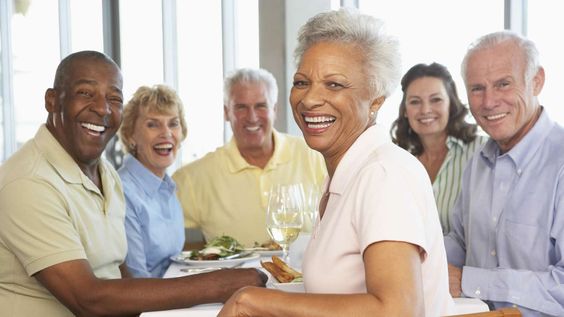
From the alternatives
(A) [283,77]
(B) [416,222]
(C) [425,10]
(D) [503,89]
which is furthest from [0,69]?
(B) [416,222]

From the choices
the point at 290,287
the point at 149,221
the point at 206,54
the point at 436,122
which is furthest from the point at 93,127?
the point at 206,54

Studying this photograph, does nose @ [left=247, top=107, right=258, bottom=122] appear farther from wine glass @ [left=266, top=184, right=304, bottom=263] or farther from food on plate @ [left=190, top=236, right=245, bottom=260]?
wine glass @ [left=266, top=184, right=304, bottom=263]

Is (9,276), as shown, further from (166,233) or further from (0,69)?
(0,69)

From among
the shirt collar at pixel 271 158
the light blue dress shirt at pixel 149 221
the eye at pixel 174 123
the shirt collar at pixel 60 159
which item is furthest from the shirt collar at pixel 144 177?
the shirt collar at pixel 60 159

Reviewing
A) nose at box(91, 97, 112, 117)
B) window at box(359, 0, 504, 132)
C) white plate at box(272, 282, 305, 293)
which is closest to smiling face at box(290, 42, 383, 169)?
white plate at box(272, 282, 305, 293)

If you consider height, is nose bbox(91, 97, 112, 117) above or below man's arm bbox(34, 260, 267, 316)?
above

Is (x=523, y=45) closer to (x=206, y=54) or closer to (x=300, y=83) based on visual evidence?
(x=300, y=83)

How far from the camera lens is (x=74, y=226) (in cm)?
206

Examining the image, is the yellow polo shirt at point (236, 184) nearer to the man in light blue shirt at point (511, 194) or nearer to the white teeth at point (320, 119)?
the man in light blue shirt at point (511, 194)

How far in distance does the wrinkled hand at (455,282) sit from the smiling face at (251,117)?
1.64 m

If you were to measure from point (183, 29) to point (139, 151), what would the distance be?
153 centimetres

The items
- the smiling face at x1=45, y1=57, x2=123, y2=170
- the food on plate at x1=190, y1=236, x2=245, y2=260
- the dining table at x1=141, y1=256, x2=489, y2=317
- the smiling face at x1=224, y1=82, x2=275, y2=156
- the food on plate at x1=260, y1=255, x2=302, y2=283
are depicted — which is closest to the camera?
the dining table at x1=141, y1=256, x2=489, y2=317

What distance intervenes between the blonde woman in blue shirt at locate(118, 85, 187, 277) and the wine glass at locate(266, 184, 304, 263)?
602 millimetres

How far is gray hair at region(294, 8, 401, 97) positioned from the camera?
1.47m
